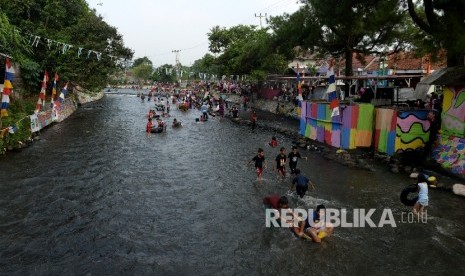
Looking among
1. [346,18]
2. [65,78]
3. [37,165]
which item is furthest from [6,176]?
[65,78]

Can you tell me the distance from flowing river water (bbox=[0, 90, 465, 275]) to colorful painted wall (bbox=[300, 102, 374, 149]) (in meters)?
2.32

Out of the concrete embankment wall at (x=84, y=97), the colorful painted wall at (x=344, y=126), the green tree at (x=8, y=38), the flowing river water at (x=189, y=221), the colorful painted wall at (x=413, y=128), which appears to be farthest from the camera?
the concrete embankment wall at (x=84, y=97)

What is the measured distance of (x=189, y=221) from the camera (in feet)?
44.8

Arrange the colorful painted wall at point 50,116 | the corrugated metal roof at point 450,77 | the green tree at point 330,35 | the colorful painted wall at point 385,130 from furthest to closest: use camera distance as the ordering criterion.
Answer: the green tree at point 330,35 < the colorful painted wall at point 50,116 < the colorful painted wall at point 385,130 < the corrugated metal roof at point 450,77

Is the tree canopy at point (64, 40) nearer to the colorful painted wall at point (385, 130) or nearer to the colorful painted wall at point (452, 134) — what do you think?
the colorful painted wall at point (385, 130)

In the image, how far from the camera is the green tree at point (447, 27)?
1712 centimetres

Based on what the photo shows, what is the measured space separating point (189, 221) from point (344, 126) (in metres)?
14.2

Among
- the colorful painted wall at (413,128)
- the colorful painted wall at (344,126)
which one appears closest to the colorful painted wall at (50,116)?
the colorful painted wall at (344,126)

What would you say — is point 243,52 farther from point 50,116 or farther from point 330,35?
point 50,116

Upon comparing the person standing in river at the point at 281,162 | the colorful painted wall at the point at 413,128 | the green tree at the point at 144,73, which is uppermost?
the green tree at the point at 144,73

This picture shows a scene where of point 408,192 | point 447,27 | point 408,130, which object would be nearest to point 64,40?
point 408,130

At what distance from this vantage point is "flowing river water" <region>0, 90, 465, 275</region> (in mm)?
10477

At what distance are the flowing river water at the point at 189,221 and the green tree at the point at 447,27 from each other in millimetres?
6542

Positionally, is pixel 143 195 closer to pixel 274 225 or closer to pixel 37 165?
pixel 274 225
